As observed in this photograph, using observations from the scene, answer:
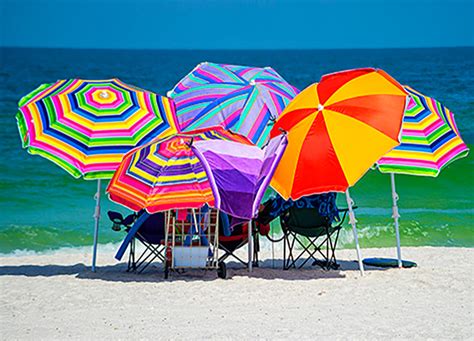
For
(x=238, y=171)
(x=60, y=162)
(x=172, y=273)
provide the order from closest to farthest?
(x=238, y=171), (x=60, y=162), (x=172, y=273)

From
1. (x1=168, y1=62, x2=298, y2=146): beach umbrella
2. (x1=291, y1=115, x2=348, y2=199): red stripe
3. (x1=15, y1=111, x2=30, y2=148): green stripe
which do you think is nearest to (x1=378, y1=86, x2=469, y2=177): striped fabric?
(x1=291, y1=115, x2=348, y2=199): red stripe

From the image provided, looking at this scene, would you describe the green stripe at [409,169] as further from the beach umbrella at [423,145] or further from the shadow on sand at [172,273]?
the shadow on sand at [172,273]

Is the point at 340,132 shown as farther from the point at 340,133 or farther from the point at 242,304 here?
the point at 242,304

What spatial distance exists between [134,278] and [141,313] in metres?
1.63

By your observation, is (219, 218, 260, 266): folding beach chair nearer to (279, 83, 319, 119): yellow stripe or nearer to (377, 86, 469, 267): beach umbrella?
(279, 83, 319, 119): yellow stripe

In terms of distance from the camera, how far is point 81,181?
1842 cm

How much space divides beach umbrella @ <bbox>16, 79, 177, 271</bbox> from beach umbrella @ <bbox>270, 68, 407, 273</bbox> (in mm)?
1340

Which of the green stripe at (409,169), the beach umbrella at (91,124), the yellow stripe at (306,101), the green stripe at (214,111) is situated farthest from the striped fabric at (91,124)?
the green stripe at (409,169)

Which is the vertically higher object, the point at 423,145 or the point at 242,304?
the point at 423,145

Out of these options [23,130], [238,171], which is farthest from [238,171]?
[23,130]

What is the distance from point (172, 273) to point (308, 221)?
1.46 m

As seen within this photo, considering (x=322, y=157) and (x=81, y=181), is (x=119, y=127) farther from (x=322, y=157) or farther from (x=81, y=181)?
(x=81, y=181)

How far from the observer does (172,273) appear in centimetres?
898

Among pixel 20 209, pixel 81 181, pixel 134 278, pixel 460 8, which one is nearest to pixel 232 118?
pixel 134 278
